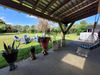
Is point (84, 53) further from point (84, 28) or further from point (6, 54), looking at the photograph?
point (84, 28)

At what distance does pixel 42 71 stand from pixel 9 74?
0.93 m

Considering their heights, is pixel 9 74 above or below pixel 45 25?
below

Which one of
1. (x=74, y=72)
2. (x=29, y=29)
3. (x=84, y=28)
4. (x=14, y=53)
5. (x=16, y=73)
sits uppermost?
(x=29, y=29)

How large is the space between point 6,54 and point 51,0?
227cm

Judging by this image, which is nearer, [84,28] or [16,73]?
[16,73]

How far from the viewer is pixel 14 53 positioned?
4.56 ft

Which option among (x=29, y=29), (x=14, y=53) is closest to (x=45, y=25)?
(x=29, y=29)

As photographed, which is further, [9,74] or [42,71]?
[42,71]

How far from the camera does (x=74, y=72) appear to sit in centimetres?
137

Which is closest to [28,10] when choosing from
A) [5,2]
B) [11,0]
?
[11,0]

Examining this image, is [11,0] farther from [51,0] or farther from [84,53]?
[84,53]

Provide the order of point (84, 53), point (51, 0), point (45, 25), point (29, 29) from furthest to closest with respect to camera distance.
Answer: point (29, 29), point (45, 25), point (84, 53), point (51, 0)

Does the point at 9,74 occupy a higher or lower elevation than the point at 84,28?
lower

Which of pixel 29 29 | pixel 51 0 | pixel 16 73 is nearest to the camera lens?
pixel 16 73
